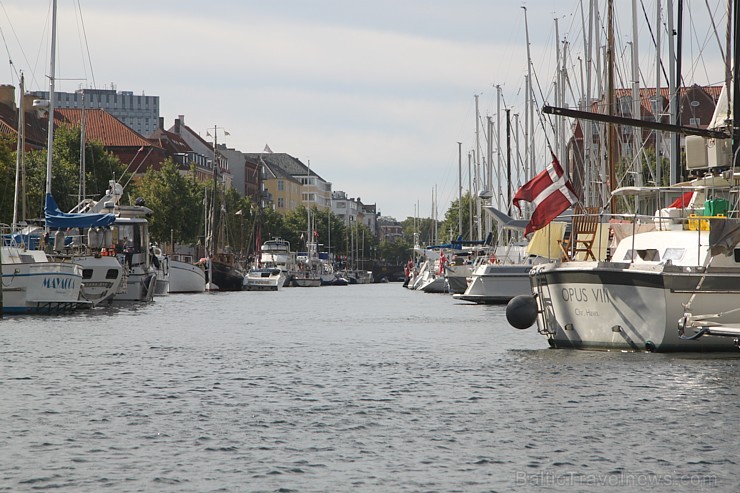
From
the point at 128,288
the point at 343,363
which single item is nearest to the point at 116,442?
the point at 343,363

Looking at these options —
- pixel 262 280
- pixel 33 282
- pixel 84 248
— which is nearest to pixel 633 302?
pixel 33 282

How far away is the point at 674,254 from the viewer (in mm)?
29109

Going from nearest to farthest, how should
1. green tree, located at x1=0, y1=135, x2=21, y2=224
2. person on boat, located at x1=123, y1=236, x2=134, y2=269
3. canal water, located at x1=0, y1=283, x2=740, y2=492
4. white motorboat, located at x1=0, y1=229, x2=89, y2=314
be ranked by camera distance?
canal water, located at x1=0, y1=283, x2=740, y2=492, white motorboat, located at x1=0, y1=229, x2=89, y2=314, person on boat, located at x1=123, y1=236, x2=134, y2=269, green tree, located at x1=0, y1=135, x2=21, y2=224

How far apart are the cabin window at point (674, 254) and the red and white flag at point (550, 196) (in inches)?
150

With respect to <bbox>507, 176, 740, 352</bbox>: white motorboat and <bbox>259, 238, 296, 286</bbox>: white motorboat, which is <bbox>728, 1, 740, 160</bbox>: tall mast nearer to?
<bbox>507, 176, 740, 352</bbox>: white motorboat

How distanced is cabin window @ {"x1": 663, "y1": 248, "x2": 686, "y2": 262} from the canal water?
2.16 m

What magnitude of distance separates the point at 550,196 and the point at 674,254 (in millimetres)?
4469

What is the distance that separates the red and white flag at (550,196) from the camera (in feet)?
107

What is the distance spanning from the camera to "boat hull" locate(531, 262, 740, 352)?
1106 inches

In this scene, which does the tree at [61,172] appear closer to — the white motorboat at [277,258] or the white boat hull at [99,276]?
the white boat hull at [99,276]

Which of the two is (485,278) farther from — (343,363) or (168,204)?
(168,204)

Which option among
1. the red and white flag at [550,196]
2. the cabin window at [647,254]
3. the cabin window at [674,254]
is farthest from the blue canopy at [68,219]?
the cabin window at [674,254]

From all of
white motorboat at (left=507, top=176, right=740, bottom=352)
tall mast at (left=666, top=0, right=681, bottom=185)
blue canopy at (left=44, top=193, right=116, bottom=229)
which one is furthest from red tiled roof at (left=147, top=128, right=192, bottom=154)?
white motorboat at (left=507, top=176, right=740, bottom=352)

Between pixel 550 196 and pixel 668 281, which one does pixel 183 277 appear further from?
pixel 668 281
